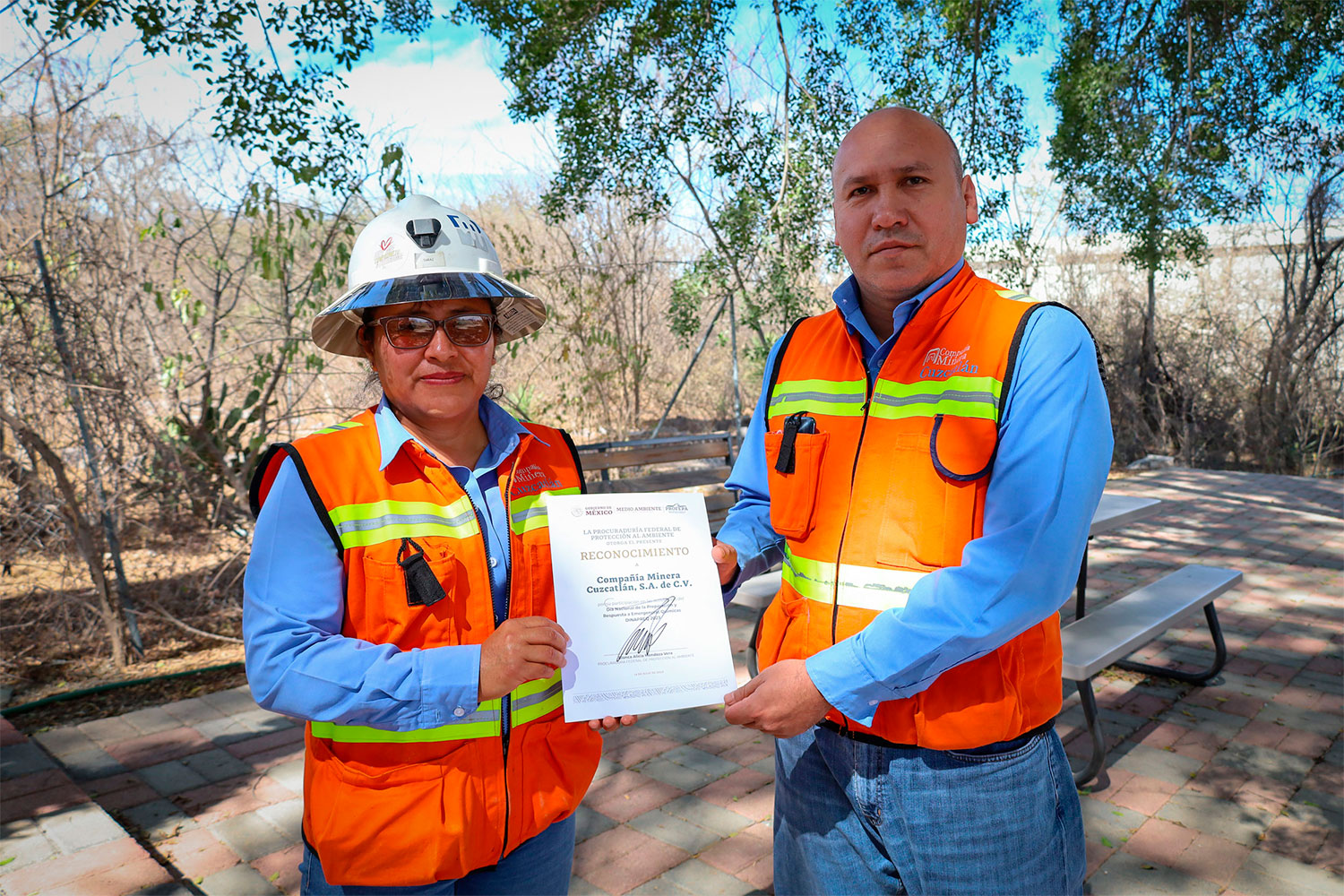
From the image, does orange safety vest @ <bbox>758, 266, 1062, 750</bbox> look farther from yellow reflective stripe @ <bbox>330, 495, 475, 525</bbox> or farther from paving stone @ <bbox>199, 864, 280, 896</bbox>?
paving stone @ <bbox>199, 864, 280, 896</bbox>

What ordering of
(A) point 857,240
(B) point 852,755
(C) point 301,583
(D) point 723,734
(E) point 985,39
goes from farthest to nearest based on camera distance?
(E) point 985,39, (D) point 723,734, (A) point 857,240, (B) point 852,755, (C) point 301,583

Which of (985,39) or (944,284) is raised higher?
(985,39)

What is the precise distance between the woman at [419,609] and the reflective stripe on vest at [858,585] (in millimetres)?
514

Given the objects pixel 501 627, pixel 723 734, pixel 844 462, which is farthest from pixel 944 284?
pixel 723 734

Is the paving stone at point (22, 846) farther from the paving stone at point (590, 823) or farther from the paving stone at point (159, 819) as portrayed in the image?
the paving stone at point (590, 823)

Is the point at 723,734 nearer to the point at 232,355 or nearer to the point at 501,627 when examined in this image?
the point at 501,627

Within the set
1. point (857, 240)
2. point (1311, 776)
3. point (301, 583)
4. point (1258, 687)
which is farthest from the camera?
point (1258, 687)

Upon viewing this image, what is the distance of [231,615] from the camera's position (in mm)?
6773

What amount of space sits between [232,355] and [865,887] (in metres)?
6.38

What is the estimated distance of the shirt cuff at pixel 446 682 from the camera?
1546mm

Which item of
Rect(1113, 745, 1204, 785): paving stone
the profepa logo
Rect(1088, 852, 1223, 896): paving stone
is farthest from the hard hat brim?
Rect(1113, 745, 1204, 785): paving stone

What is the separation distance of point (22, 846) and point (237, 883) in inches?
35.2

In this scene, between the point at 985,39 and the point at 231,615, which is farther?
the point at 985,39

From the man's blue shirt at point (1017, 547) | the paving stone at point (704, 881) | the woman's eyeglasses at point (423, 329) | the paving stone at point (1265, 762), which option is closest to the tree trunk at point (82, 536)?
the paving stone at point (704, 881)
